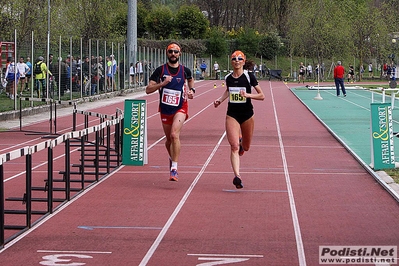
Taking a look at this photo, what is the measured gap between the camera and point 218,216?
10.0 meters

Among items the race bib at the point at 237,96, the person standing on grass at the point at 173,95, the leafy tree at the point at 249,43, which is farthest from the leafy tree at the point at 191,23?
the race bib at the point at 237,96

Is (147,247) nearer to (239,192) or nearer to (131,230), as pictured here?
(131,230)

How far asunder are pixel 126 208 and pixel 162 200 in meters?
0.77

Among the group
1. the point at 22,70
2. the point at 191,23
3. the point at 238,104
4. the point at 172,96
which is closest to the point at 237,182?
the point at 238,104

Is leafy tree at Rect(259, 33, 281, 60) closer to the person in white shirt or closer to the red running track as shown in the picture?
the person in white shirt

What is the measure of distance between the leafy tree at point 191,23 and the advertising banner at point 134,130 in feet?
237

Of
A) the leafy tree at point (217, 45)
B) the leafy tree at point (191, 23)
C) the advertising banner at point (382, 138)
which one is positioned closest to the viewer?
the advertising banner at point (382, 138)

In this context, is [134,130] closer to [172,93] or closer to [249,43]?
[172,93]

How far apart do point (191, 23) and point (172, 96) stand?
246ft

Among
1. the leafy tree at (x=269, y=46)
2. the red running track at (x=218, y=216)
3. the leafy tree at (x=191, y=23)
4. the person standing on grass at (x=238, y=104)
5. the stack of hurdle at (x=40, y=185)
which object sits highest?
the leafy tree at (x=191, y=23)

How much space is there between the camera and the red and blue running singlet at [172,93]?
497 inches

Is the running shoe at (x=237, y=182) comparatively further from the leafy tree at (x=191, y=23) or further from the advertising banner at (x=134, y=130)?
the leafy tree at (x=191, y=23)

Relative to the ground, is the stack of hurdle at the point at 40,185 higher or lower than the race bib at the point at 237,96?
lower

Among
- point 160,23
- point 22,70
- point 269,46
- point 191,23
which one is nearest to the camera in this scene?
point 22,70
